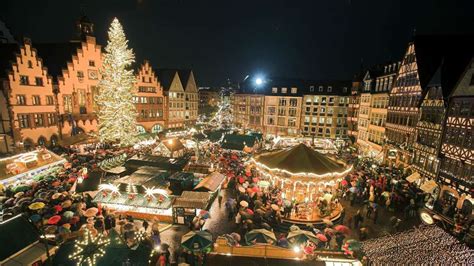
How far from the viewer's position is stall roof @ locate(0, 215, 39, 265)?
10236 mm

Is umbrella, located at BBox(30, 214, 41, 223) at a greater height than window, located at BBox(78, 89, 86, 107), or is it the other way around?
window, located at BBox(78, 89, 86, 107)

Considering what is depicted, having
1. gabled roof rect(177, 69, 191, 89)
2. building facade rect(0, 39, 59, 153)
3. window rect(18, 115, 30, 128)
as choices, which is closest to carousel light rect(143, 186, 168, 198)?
building facade rect(0, 39, 59, 153)

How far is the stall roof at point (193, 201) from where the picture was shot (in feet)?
53.5

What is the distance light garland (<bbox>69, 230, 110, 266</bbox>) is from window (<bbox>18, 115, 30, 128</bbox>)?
26.2 m

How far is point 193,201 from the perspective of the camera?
16578mm

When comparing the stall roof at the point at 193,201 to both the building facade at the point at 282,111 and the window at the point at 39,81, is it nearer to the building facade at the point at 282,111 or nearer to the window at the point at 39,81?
the window at the point at 39,81

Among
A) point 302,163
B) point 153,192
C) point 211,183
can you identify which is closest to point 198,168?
point 211,183

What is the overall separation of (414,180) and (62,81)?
43.2m

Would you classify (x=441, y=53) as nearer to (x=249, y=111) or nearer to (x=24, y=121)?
(x=249, y=111)

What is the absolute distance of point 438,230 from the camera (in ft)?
26.9

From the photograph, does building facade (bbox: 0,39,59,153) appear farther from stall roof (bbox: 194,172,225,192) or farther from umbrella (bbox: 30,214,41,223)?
stall roof (bbox: 194,172,225,192)

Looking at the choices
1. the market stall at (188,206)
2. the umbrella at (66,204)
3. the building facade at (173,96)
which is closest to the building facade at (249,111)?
the building facade at (173,96)

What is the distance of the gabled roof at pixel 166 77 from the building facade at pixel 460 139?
4168 cm

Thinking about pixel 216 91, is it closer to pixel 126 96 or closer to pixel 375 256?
pixel 126 96
